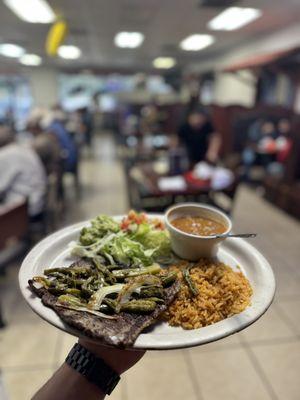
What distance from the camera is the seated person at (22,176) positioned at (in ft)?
9.54

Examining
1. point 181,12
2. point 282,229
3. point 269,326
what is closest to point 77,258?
point 269,326

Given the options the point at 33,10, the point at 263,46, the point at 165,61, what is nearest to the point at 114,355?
the point at 33,10

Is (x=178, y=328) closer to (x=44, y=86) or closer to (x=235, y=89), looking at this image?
(x=235, y=89)

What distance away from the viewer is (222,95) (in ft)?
35.3

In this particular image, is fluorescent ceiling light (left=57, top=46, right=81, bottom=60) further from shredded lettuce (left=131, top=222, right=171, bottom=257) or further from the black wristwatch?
the black wristwatch

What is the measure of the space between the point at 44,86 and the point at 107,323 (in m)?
17.3

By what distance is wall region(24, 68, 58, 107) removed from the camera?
15.6 metres

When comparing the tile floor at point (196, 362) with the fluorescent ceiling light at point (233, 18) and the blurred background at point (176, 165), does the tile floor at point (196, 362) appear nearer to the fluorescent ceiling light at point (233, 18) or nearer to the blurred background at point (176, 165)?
the blurred background at point (176, 165)

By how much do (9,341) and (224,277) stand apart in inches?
81.0

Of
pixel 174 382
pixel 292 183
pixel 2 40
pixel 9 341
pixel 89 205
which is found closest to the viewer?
pixel 174 382

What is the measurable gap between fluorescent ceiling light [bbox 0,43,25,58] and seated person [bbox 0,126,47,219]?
835 cm

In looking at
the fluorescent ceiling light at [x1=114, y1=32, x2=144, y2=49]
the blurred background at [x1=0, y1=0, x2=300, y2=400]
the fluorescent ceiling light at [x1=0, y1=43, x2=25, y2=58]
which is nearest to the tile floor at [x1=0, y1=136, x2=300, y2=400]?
the blurred background at [x1=0, y1=0, x2=300, y2=400]

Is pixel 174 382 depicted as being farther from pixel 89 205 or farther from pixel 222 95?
pixel 222 95

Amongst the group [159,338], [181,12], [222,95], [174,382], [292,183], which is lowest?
[174,382]
